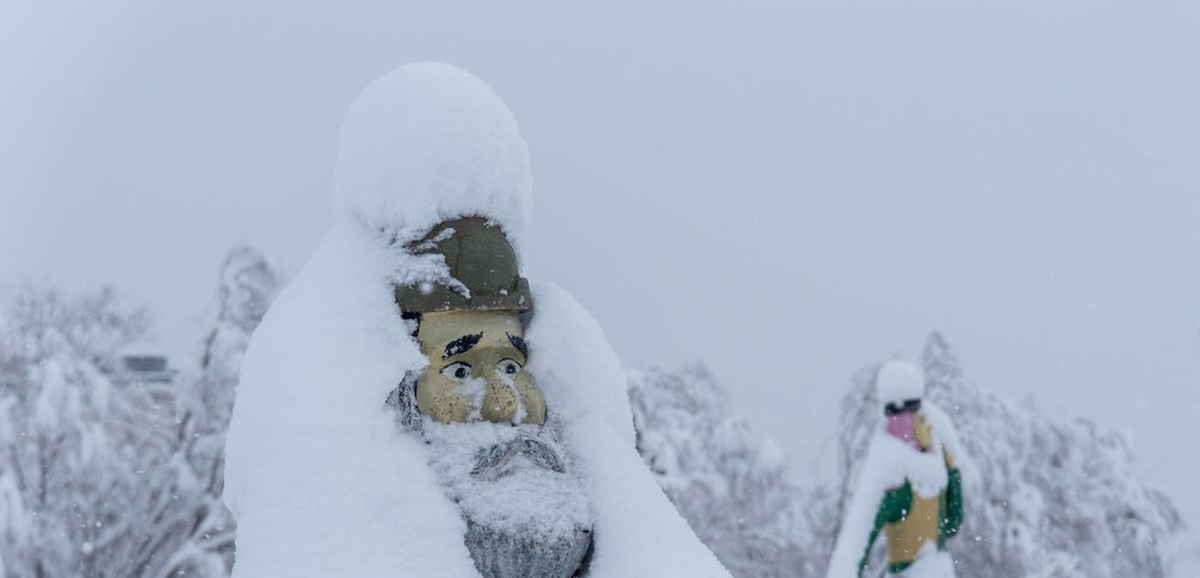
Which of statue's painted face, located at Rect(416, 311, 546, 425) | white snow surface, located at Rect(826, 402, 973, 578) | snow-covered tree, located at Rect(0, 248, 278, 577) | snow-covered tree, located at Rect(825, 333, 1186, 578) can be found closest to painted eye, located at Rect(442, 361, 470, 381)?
statue's painted face, located at Rect(416, 311, 546, 425)

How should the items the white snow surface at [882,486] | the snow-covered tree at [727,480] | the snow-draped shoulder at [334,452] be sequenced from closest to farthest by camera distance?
the snow-draped shoulder at [334,452] → the white snow surface at [882,486] → the snow-covered tree at [727,480]

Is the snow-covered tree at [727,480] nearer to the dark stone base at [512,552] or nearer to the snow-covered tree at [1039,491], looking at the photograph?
the snow-covered tree at [1039,491]

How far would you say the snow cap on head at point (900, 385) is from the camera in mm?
6137

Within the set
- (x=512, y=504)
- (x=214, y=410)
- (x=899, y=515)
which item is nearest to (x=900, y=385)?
(x=899, y=515)

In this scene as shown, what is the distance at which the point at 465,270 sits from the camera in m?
2.79

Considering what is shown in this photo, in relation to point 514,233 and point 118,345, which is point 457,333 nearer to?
point 514,233

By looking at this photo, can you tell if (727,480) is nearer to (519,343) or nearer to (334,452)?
(519,343)

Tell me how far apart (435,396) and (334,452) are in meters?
0.30

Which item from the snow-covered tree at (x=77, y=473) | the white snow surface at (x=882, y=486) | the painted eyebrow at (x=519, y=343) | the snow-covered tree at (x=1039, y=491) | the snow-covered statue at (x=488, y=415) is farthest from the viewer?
the snow-covered tree at (x=1039, y=491)

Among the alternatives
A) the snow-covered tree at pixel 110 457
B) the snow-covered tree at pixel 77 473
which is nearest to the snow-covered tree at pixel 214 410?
the snow-covered tree at pixel 110 457

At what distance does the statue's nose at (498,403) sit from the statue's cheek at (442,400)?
0.05 m

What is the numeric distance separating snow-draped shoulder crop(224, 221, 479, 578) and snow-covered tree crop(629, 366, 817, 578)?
9418mm

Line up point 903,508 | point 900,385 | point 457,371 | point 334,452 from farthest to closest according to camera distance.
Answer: point 900,385, point 903,508, point 457,371, point 334,452

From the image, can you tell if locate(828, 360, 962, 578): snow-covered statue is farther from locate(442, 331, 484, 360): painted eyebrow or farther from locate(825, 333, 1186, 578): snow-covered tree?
locate(825, 333, 1186, 578): snow-covered tree
